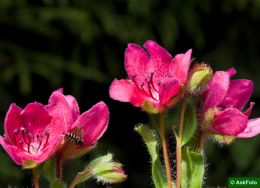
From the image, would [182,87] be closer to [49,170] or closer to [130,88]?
[130,88]

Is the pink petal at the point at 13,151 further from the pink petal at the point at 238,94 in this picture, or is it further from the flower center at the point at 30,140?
the pink petal at the point at 238,94

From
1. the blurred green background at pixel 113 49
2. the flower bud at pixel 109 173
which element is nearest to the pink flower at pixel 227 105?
the flower bud at pixel 109 173

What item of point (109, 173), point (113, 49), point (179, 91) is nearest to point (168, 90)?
point (179, 91)

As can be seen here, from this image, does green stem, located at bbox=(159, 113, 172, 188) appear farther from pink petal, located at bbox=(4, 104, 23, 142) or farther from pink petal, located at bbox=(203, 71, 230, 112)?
pink petal, located at bbox=(4, 104, 23, 142)

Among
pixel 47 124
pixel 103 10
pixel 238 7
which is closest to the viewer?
pixel 47 124

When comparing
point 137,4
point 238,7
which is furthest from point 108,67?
point 238,7
